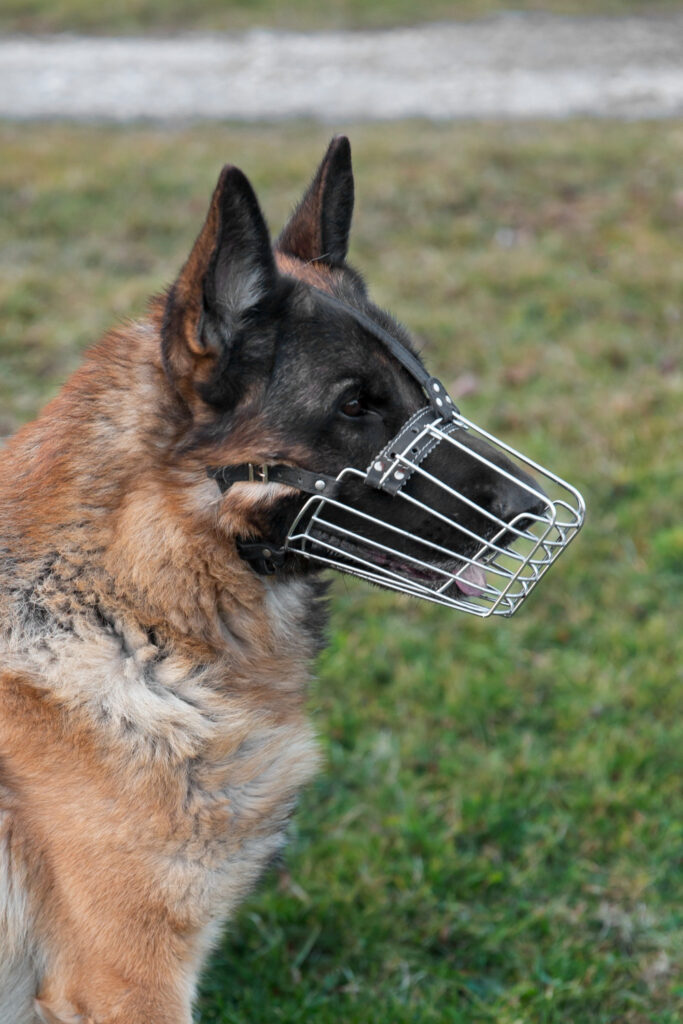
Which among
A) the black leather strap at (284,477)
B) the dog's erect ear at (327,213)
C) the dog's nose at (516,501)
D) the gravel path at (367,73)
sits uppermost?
the gravel path at (367,73)

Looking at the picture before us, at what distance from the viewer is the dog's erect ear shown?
114 inches

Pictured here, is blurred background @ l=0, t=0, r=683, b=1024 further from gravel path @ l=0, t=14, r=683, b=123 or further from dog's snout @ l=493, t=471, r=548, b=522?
dog's snout @ l=493, t=471, r=548, b=522

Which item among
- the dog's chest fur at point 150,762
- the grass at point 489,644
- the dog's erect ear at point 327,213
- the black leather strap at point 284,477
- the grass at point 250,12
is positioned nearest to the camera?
the dog's chest fur at point 150,762

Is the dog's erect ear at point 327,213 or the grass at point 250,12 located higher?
the grass at point 250,12

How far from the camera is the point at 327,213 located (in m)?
2.92

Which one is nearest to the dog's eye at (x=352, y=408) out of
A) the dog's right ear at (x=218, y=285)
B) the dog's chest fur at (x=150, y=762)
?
the dog's right ear at (x=218, y=285)

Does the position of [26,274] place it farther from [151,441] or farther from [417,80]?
[417,80]

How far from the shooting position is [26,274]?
21.8 feet

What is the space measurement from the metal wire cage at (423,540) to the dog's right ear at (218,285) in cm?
45

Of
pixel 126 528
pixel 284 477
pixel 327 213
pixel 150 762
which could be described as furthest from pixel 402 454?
pixel 150 762

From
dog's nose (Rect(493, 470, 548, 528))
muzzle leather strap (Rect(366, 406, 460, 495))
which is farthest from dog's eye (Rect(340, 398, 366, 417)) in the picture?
dog's nose (Rect(493, 470, 548, 528))

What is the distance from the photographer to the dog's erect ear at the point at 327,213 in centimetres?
288

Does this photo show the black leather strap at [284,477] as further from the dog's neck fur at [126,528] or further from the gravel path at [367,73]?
the gravel path at [367,73]

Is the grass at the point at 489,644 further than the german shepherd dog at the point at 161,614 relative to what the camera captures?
Yes
